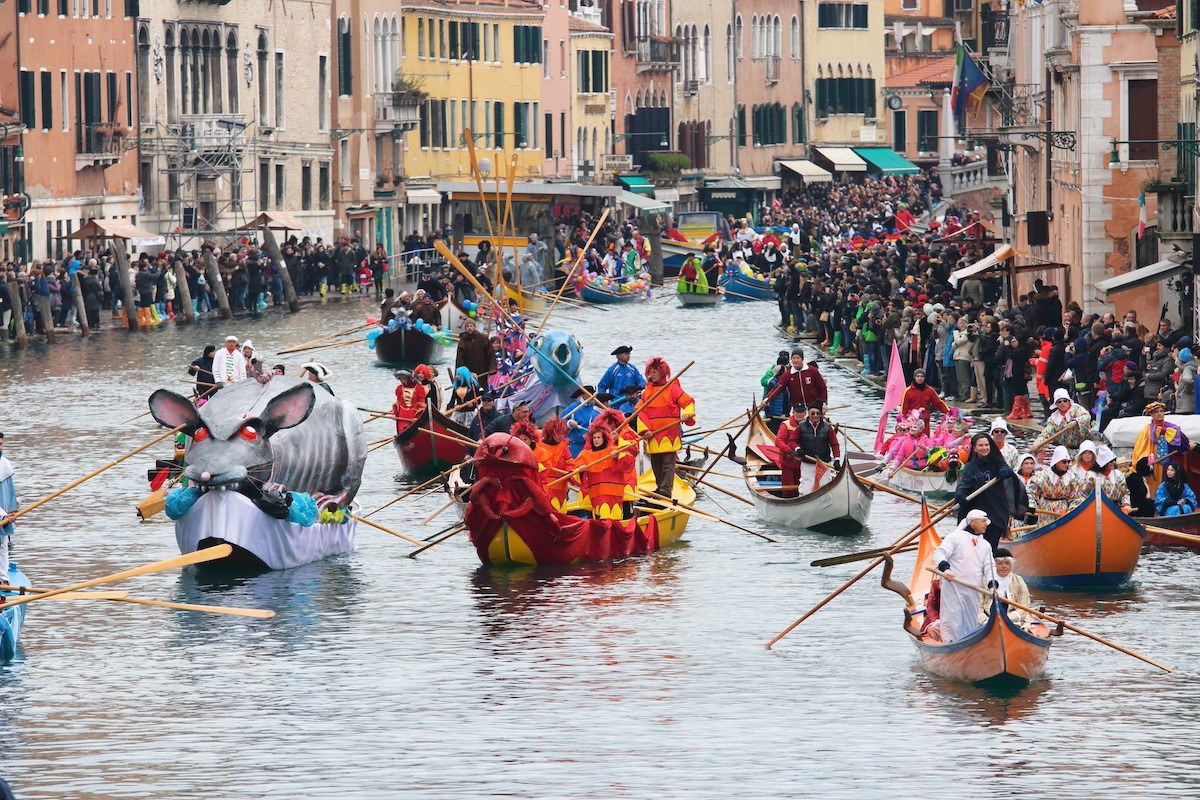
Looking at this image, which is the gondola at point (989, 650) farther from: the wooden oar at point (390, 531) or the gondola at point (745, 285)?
the gondola at point (745, 285)

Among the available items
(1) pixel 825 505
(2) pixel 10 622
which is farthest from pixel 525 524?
(2) pixel 10 622

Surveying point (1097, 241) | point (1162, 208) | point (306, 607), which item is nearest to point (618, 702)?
point (306, 607)

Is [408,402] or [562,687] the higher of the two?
[408,402]

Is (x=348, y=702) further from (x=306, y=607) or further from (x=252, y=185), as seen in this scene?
(x=252, y=185)

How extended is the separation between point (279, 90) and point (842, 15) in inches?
2067

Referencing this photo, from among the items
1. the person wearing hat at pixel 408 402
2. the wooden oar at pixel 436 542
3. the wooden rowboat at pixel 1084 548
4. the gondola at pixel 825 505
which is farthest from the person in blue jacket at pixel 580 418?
the wooden rowboat at pixel 1084 548

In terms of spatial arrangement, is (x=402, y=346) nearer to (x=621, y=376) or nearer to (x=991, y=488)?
(x=621, y=376)

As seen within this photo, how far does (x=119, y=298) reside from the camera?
66.0 meters

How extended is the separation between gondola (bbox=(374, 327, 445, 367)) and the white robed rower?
33290mm

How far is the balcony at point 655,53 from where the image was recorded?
118 m

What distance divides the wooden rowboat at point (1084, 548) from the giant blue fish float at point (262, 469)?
24.3 feet

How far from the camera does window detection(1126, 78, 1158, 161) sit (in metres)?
50.8

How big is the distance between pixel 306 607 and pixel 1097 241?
1077 inches

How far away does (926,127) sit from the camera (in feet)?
474
